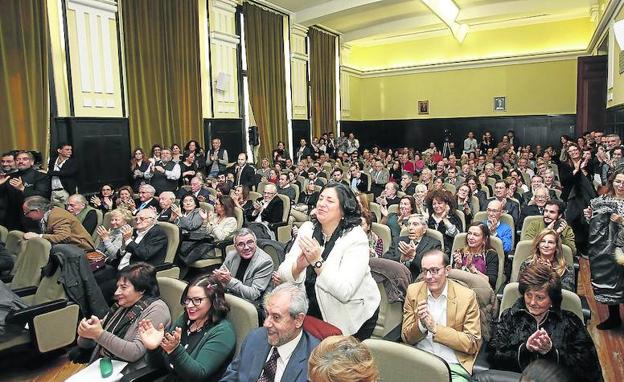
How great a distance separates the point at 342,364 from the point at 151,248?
2980 millimetres

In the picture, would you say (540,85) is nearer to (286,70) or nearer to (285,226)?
(286,70)

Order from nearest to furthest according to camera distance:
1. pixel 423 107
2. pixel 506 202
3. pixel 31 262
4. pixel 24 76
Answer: pixel 31 262 < pixel 506 202 < pixel 24 76 < pixel 423 107

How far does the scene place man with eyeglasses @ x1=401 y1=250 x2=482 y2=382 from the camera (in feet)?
7.61

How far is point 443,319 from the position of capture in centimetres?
244

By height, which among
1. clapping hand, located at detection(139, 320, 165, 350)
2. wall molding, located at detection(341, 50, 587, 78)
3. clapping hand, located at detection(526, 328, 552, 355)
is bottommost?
clapping hand, located at detection(526, 328, 552, 355)

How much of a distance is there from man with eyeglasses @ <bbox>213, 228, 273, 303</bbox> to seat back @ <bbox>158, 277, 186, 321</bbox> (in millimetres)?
295

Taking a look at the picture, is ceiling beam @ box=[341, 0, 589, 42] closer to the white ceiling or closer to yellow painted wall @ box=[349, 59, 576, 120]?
the white ceiling

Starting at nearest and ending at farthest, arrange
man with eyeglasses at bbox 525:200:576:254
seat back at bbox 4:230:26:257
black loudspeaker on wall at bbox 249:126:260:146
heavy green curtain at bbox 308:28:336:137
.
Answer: man with eyeglasses at bbox 525:200:576:254
seat back at bbox 4:230:26:257
black loudspeaker on wall at bbox 249:126:260:146
heavy green curtain at bbox 308:28:336:137

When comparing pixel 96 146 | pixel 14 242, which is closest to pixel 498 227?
pixel 14 242

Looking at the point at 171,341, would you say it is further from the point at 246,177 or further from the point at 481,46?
the point at 481,46

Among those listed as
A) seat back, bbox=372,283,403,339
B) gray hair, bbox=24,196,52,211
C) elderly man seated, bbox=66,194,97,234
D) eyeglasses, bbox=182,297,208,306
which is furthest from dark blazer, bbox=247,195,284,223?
eyeglasses, bbox=182,297,208,306

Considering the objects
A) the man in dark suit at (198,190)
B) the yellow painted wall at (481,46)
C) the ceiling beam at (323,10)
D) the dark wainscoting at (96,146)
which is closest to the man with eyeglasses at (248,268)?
the man in dark suit at (198,190)

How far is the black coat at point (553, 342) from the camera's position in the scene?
87.2 inches

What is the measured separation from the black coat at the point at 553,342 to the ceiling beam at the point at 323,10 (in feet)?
33.0
